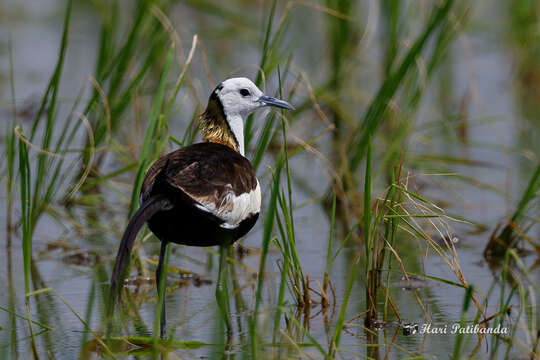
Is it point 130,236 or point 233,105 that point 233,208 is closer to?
point 130,236

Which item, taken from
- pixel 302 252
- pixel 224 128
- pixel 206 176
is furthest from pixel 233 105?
pixel 302 252

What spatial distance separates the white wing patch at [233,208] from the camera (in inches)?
145

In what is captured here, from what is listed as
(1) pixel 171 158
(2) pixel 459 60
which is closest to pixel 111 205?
(1) pixel 171 158

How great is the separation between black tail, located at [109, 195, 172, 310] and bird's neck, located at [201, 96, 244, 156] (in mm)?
1066

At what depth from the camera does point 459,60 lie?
1007 centimetres

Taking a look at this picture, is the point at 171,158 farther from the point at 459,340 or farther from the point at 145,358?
the point at 459,340

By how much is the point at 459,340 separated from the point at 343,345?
2.83 feet

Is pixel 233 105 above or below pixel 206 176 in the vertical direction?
above

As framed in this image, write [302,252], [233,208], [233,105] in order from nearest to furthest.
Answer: [233,208] < [233,105] < [302,252]

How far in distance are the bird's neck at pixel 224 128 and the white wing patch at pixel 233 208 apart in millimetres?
663

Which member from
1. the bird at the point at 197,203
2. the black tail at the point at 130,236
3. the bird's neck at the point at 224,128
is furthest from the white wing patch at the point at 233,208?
the bird's neck at the point at 224,128

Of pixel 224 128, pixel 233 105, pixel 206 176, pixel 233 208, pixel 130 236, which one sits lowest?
pixel 130 236

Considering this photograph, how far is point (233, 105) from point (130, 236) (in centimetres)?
138

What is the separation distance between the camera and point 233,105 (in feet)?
15.1
